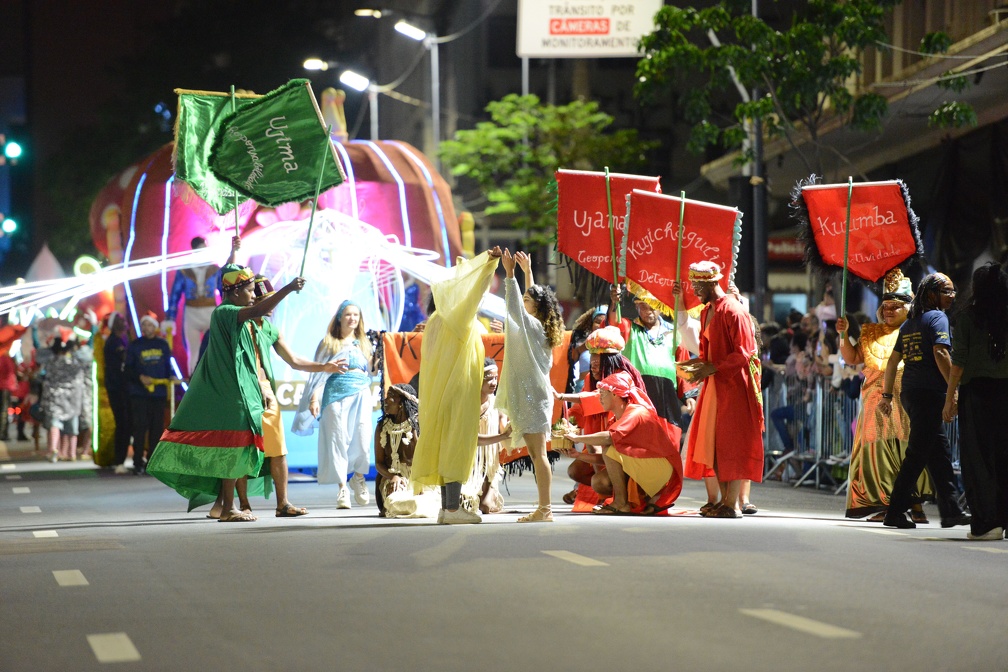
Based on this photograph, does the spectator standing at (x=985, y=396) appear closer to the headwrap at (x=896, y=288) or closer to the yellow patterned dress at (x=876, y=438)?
the yellow patterned dress at (x=876, y=438)

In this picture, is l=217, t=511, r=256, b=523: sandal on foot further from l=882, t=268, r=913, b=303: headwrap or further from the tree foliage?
the tree foliage

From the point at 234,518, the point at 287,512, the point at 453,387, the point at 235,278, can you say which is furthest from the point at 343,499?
the point at 453,387

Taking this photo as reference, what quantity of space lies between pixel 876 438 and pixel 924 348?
1.28 metres

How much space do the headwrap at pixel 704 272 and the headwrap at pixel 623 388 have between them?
1046 millimetres

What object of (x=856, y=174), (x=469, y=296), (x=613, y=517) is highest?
(x=856, y=174)

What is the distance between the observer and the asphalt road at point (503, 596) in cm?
626

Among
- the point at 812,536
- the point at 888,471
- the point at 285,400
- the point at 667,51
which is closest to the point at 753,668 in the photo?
the point at 812,536

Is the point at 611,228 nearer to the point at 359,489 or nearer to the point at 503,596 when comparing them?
the point at 359,489

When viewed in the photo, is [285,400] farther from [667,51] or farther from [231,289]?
[667,51]

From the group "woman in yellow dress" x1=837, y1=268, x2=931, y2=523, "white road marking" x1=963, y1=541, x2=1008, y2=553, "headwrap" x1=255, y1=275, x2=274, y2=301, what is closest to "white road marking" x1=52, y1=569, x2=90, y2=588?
"headwrap" x1=255, y1=275, x2=274, y2=301

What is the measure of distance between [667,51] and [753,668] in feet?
55.7

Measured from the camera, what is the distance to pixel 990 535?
34.6ft

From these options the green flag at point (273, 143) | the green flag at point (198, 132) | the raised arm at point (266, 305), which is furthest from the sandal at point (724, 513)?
the green flag at point (198, 132)

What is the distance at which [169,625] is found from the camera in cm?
704
